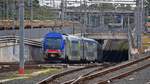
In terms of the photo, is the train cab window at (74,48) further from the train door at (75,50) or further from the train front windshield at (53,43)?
the train front windshield at (53,43)

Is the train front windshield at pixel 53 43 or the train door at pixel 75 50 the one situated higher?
the train front windshield at pixel 53 43

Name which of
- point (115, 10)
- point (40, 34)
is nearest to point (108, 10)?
point (115, 10)

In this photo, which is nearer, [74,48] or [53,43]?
[53,43]

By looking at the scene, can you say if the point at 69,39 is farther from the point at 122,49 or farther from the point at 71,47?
the point at 122,49

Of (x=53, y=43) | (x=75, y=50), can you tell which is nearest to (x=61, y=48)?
(x=53, y=43)

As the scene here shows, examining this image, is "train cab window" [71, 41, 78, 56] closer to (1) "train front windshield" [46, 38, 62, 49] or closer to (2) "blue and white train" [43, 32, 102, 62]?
(2) "blue and white train" [43, 32, 102, 62]

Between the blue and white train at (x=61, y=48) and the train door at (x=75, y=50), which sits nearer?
the blue and white train at (x=61, y=48)

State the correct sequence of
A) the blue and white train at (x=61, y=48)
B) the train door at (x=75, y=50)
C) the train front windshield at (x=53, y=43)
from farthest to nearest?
the train door at (x=75, y=50), the train front windshield at (x=53, y=43), the blue and white train at (x=61, y=48)

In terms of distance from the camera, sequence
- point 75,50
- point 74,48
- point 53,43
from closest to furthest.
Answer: point 53,43, point 74,48, point 75,50

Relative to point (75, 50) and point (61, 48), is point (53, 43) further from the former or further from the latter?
→ point (75, 50)

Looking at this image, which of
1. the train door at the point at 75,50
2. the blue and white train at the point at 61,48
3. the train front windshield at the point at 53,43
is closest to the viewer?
the blue and white train at the point at 61,48

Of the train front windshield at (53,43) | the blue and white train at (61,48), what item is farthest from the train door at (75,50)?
the train front windshield at (53,43)

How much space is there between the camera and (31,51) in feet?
174

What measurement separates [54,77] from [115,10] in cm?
8187
